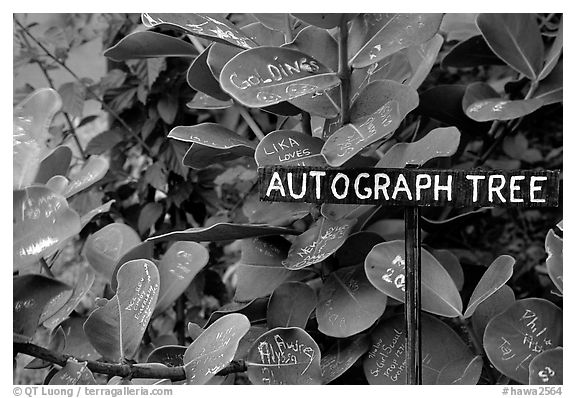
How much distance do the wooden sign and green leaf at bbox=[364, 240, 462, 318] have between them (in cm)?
7

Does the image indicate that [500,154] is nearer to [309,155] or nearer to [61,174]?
[309,155]

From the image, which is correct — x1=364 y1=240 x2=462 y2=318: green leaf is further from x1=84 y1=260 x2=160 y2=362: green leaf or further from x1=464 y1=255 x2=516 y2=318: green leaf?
x1=84 y1=260 x2=160 y2=362: green leaf

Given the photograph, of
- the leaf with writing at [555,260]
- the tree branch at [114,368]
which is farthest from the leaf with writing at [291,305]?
the leaf with writing at [555,260]

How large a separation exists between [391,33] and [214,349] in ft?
1.00

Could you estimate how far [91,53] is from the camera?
0.94 m

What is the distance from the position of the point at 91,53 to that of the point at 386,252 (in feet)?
2.02

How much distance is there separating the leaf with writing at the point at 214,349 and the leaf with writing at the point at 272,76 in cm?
18

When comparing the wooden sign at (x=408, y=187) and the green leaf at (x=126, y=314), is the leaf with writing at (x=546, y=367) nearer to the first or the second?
the wooden sign at (x=408, y=187)

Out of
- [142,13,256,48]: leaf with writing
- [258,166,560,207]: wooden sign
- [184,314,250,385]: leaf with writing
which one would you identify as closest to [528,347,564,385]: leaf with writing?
[258,166,560,207]: wooden sign

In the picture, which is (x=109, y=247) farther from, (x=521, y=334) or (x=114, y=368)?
(x=521, y=334)

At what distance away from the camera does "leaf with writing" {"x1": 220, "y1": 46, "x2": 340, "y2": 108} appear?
1.63ft

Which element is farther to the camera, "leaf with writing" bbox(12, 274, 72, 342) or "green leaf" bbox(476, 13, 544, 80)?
"green leaf" bbox(476, 13, 544, 80)

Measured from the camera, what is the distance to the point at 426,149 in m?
0.54
